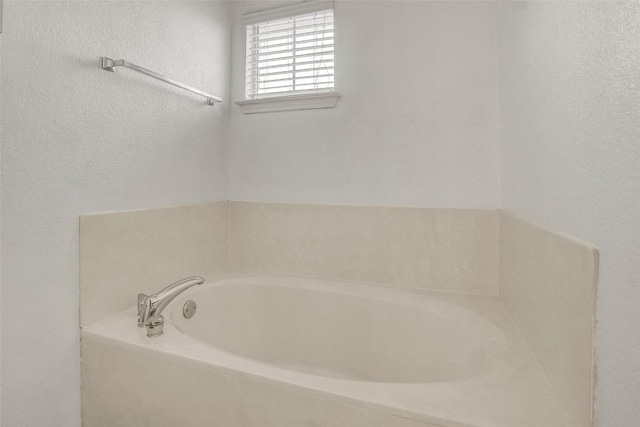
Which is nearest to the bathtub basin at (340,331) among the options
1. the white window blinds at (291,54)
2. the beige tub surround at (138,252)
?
the beige tub surround at (138,252)

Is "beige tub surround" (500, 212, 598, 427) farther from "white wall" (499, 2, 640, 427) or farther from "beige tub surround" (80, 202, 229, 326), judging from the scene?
"beige tub surround" (80, 202, 229, 326)

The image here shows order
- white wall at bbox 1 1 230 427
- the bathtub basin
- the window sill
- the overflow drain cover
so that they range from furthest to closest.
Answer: the window sill < the overflow drain cover < the bathtub basin < white wall at bbox 1 1 230 427

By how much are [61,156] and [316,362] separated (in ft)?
4.09

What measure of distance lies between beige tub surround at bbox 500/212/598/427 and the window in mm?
1115

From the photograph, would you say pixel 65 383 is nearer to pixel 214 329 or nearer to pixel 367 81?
pixel 214 329

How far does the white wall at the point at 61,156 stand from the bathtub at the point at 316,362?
123 mm

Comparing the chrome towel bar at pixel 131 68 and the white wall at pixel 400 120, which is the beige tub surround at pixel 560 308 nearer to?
the white wall at pixel 400 120

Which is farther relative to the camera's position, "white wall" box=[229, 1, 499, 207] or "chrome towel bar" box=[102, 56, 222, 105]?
"white wall" box=[229, 1, 499, 207]

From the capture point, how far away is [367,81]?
160cm

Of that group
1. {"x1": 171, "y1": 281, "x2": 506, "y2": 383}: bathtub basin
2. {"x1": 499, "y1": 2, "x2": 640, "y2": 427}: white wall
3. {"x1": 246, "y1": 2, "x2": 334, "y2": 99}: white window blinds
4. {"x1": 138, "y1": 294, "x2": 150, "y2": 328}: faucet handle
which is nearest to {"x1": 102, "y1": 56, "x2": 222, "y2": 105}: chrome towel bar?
{"x1": 246, "y1": 2, "x2": 334, "y2": 99}: white window blinds

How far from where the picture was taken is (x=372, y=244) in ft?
5.24

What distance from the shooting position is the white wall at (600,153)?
502mm

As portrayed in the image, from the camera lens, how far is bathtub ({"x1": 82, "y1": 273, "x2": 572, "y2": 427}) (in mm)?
719

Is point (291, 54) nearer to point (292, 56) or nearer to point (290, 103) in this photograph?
point (292, 56)
